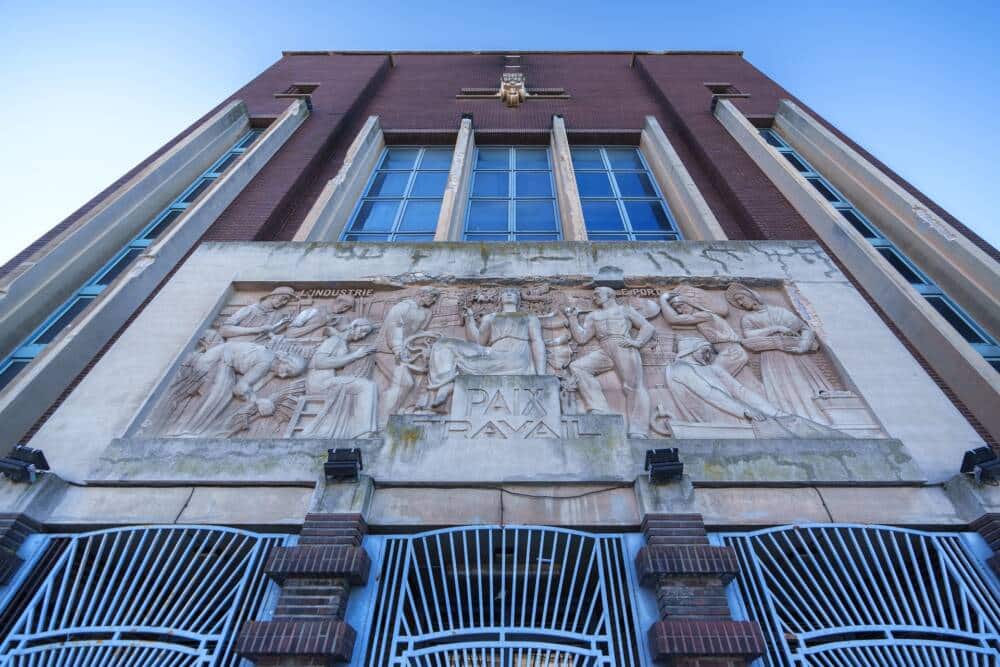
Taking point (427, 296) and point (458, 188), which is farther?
point (458, 188)

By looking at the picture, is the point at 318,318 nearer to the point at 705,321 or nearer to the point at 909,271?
the point at 705,321

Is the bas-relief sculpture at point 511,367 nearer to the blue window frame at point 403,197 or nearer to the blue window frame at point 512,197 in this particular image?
the blue window frame at point 403,197

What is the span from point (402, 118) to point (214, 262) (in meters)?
8.38

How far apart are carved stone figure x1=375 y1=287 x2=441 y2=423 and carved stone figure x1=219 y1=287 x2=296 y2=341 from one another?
145cm

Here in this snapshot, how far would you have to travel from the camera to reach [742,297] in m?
7.69

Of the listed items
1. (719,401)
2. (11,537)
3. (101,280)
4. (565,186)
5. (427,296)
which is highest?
(565,186)

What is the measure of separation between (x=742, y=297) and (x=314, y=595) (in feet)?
20.8

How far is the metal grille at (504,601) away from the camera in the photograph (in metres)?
4.39

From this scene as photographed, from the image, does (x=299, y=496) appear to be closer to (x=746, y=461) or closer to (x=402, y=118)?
(x=746, y=461)

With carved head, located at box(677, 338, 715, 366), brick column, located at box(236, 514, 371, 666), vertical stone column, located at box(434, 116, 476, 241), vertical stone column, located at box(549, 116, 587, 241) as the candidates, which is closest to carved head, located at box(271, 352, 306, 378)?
brick column, located at box(236, 514, 371, 666)

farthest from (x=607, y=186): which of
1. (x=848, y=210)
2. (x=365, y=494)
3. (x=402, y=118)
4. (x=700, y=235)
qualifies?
(x=365, y=494)

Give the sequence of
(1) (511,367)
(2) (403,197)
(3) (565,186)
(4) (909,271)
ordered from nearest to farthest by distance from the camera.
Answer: (1) (511,367)
(4) (909,271)
(3) (565,186)
(2) (403,197)

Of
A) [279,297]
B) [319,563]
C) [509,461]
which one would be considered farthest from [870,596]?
[279,297]

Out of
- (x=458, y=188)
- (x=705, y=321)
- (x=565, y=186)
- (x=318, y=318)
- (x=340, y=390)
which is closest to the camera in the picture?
(x=340, y=390)
